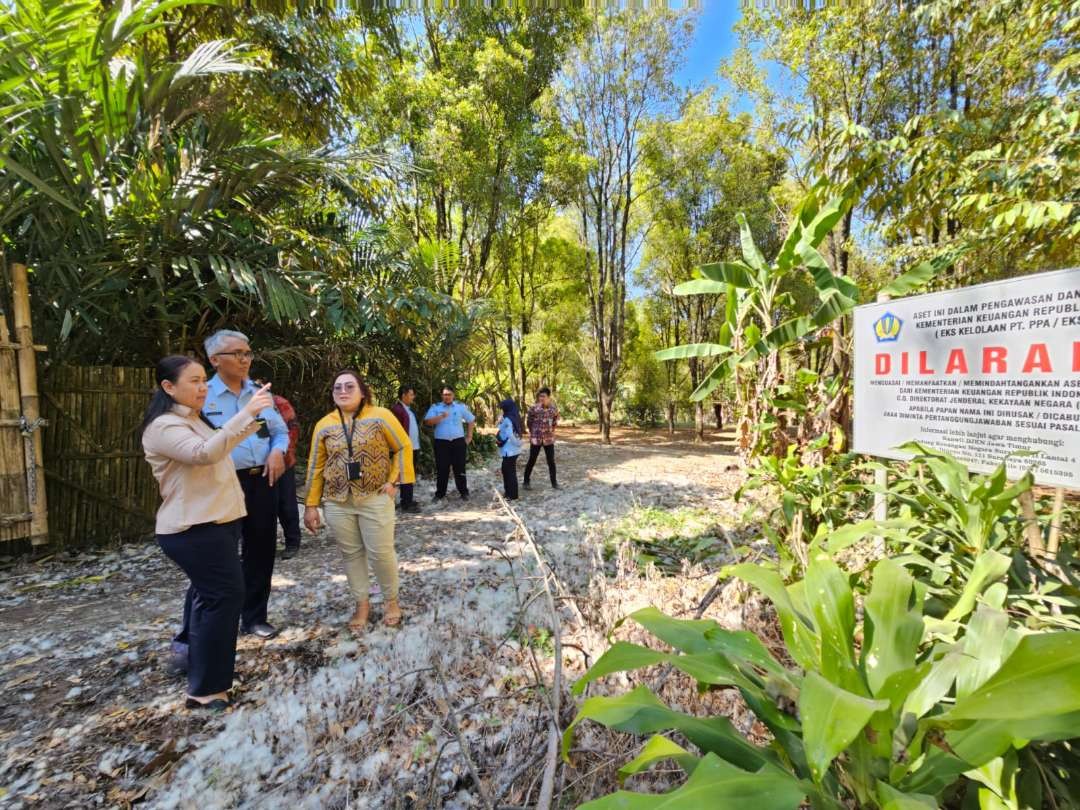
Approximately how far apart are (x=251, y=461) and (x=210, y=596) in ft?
3.09

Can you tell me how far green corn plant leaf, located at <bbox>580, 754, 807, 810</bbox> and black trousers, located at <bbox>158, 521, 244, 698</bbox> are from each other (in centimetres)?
213

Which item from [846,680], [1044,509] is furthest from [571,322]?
[846,680]

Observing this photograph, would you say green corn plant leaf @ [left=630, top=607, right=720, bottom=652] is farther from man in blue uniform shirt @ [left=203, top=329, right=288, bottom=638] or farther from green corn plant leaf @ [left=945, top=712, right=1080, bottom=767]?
man in blue uniform shirt @ [left=203, top=329, right=288, bottom=638]

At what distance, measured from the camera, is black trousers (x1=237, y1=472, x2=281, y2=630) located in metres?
3.10

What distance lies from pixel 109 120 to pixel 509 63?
8.52 metres

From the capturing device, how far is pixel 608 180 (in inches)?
566

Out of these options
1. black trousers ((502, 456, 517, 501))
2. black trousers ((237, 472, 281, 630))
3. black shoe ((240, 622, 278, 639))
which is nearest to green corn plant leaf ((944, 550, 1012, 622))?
black trousers ((237, 472, 281, 630))

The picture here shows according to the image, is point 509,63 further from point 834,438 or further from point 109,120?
point 834,438

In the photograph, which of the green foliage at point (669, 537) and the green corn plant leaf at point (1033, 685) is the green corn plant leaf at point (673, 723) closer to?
the green corn plant leaf at point (1033, 685)

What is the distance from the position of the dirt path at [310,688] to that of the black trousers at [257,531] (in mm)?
420

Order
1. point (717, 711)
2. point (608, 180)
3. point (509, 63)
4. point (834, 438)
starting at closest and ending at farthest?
point (717, 711), point (834, 438), point (509, 63), point (608, 180)

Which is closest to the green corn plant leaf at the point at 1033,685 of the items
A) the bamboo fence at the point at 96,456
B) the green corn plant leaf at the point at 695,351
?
the green corn plant leaf at the point at 695,351

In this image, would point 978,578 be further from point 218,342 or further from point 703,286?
point 218,342

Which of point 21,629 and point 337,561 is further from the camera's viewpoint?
point 337,561
